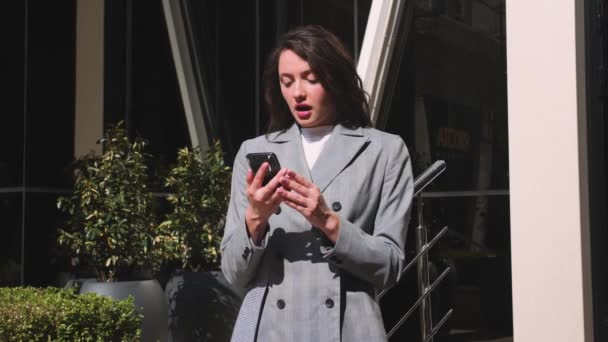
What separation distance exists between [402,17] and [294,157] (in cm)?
434

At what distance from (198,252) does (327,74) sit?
421 centimetres

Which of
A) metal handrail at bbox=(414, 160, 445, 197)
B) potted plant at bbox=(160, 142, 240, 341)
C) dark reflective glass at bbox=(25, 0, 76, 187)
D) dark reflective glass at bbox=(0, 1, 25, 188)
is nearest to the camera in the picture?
metal handrail at bbox=(414, 160, 445, 197)

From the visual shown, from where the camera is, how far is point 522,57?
506 centimetres

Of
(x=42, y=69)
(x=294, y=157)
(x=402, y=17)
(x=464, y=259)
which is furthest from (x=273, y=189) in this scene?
(x=42, y=69)

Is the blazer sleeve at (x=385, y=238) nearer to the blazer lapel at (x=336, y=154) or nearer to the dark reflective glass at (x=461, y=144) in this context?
the blazer lapel at (x=336, y=154)

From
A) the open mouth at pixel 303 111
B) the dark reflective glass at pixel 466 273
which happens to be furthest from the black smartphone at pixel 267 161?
the dark reflective glass at pixel 466 273

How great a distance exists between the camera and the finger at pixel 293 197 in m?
2.16

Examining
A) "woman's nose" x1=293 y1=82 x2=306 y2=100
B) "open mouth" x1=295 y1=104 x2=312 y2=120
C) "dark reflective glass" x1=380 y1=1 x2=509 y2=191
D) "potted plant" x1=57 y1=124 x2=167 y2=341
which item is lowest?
"potted plant" x1=57 y1=124 x2=167 y2=341

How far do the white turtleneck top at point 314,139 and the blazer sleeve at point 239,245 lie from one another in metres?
0.19

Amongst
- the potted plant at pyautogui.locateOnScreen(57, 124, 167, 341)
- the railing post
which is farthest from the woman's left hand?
the potted plant at pyautogui.locateOnScreen(57, 124, 167, 341)

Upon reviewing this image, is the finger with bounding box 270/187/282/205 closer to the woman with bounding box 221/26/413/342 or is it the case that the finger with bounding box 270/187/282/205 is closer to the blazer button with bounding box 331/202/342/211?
the woman with bounding box 221/26/413/342

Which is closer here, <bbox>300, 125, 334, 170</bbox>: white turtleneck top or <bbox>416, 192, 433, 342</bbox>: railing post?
<bbox>300, 125, 334, 170</bbox>: white turtleneck top

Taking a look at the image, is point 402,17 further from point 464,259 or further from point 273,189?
point 273,189

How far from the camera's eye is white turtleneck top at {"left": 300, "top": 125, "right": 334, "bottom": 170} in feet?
8.37
